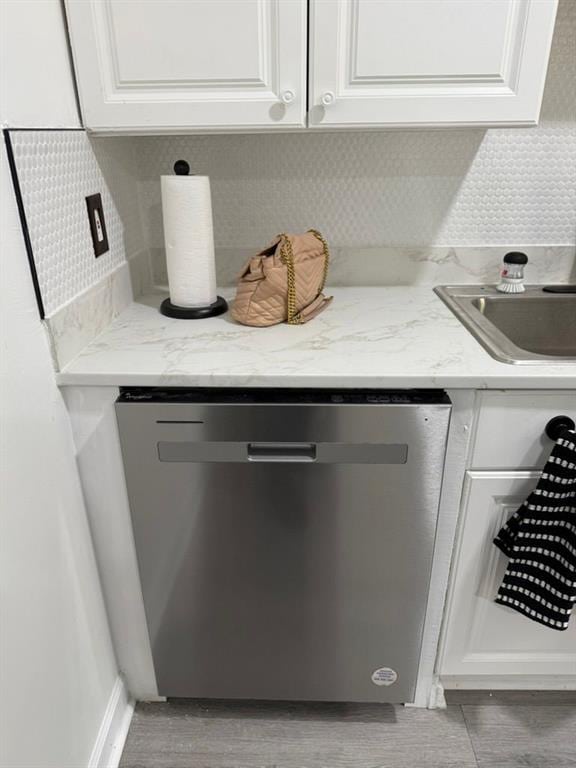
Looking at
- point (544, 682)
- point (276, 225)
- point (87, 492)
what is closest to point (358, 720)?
point (544, 682)

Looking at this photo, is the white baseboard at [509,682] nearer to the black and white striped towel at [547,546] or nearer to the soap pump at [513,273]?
the black and white striped towel at [547,546]

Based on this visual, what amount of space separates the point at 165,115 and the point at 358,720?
4.97 ft

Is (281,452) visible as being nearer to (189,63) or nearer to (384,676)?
(384,676)

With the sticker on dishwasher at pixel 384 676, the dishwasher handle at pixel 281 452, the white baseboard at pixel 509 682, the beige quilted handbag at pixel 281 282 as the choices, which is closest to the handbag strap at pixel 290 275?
the beige quilted handbag at pixel 281 282

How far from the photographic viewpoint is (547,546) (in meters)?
1.10

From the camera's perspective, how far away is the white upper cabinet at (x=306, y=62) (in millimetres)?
1066

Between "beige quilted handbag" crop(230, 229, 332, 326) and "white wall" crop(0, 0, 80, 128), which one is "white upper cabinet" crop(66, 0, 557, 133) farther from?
"beige quilted handbag" crop(230, 229, 332, 326)

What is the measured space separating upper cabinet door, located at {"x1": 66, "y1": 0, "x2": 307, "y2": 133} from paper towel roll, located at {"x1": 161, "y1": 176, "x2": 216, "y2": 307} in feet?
0.42

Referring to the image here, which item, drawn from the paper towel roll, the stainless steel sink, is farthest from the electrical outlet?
the stainless steel sink

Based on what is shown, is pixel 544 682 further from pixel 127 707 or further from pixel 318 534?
pixel 127 707

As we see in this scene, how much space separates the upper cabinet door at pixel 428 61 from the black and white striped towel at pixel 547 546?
2.35 feet

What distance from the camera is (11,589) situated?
2.77 ft

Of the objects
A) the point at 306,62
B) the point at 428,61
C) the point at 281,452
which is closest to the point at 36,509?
the point at 281,452

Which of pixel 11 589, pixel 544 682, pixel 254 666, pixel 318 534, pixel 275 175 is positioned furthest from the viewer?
pixel 275 175
